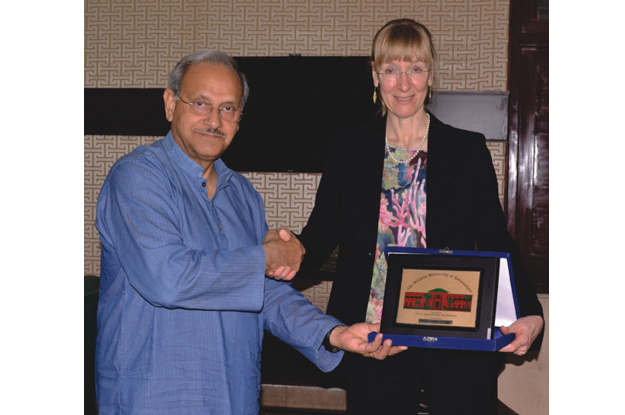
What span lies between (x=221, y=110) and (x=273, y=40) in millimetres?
2928

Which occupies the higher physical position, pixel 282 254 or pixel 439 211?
pixel 439 211

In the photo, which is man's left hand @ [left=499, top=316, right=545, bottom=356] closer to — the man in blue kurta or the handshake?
the man in blue kurta

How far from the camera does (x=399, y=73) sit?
1.67 metres

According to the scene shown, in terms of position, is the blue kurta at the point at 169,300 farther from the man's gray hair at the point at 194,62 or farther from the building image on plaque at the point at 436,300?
the building image on plaque at the point at 436,300

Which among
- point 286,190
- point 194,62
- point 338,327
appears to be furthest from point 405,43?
point 286,190

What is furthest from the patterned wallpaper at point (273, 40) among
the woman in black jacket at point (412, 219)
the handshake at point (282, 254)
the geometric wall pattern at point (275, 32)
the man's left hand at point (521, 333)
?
the man's left hand at point (521, 333)

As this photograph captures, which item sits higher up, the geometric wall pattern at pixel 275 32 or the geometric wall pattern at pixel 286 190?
the geometric wall pattern at pixel 275 32

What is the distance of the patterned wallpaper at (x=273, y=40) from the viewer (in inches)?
164

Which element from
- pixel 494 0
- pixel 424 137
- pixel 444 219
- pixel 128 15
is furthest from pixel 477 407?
pixel 128 15

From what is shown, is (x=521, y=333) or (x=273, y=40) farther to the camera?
(x=273, y=40)

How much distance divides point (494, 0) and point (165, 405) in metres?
3.77

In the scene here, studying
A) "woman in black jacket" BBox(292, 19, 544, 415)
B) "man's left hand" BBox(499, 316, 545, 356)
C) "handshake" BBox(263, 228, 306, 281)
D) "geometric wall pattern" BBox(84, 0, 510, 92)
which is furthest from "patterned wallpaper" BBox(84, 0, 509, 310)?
"man's left hand" BBox(499, 316, 545, 356)

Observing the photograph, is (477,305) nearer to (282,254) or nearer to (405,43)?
(282,254)

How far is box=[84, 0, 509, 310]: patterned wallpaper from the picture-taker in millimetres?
4164
